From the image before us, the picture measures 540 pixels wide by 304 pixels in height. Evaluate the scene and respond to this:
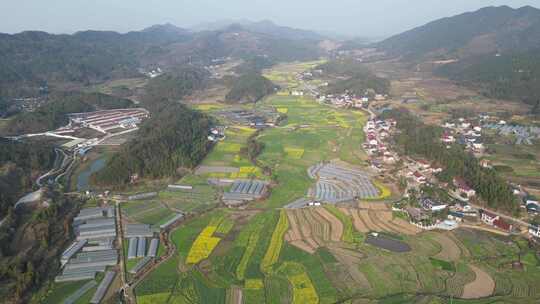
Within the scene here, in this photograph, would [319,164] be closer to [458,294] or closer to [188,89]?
[458,294]

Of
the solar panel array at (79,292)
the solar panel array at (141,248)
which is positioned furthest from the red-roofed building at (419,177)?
the solar panel array at (79,292)

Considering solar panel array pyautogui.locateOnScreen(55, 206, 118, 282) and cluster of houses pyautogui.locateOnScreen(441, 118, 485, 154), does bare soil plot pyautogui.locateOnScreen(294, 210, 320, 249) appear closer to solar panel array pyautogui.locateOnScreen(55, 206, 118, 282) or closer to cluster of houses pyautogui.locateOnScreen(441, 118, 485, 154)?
solar panel array pyautogui.locateOnScreen(55, 206, 118, 282)

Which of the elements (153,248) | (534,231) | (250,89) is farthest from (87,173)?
(250,89)

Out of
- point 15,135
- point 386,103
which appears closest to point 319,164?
point 386,103

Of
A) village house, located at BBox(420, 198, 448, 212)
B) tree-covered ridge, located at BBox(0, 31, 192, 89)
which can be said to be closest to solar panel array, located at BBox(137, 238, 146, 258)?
village house, located at BBox(420, 198, 448, 212)

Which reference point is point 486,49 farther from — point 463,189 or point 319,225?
point 319,225

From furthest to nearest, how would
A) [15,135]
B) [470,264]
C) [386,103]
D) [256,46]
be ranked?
[256,46], [386,103], [15,135], [470,264]
